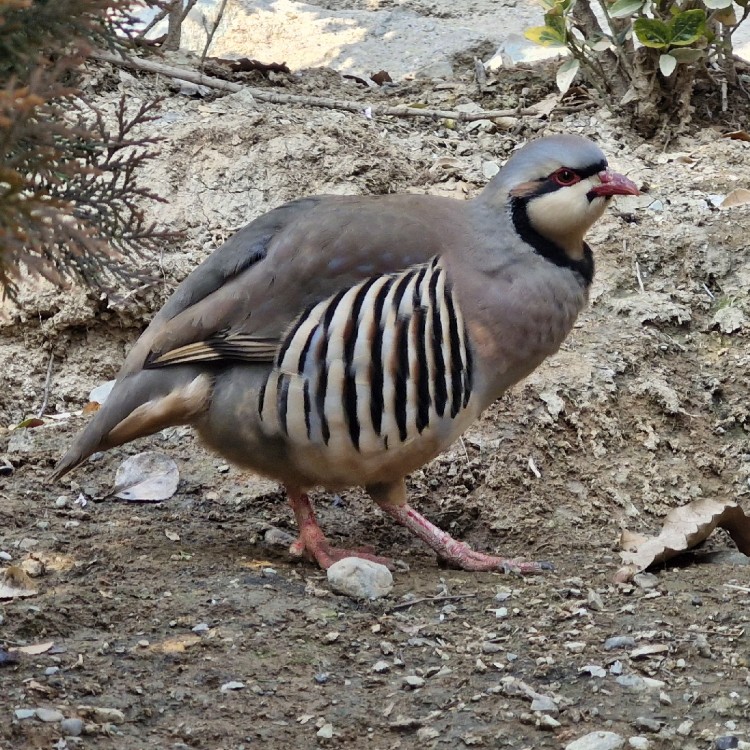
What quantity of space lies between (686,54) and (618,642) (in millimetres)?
3433

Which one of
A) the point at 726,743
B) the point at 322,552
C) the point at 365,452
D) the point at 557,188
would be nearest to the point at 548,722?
the point at 726,743

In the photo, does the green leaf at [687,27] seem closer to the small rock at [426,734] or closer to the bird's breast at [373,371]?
the bird's breast at [373,371]

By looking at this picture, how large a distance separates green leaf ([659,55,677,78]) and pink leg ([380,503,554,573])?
267 cm

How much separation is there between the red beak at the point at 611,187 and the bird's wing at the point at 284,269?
0.42 meters

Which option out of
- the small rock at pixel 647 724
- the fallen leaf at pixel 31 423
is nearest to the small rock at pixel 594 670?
the small rock at pixel 647 724

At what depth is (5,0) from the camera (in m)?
1.80

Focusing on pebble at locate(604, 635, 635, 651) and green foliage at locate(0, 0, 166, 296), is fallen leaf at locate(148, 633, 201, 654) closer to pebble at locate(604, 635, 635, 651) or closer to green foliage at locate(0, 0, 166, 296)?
green foliage at locate(0, 0, 166, 296)

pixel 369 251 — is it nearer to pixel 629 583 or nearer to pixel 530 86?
pixel 629 583

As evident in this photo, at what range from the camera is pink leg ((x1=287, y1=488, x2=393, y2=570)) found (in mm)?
3629

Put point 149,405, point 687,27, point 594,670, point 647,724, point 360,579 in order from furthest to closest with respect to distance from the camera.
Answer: point 687,27
point 149,405
point 360,579
point 594,670
point 647,724

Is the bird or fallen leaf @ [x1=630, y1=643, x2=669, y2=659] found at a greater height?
the bird

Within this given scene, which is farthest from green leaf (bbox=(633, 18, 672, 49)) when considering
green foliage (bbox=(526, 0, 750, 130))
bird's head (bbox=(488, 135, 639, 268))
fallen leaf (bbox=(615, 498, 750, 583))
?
fallen leaf (bbox=(615, 498, 750, 583))

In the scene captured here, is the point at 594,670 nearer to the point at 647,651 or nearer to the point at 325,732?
the point at 647,651

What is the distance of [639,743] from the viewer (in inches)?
92.9
